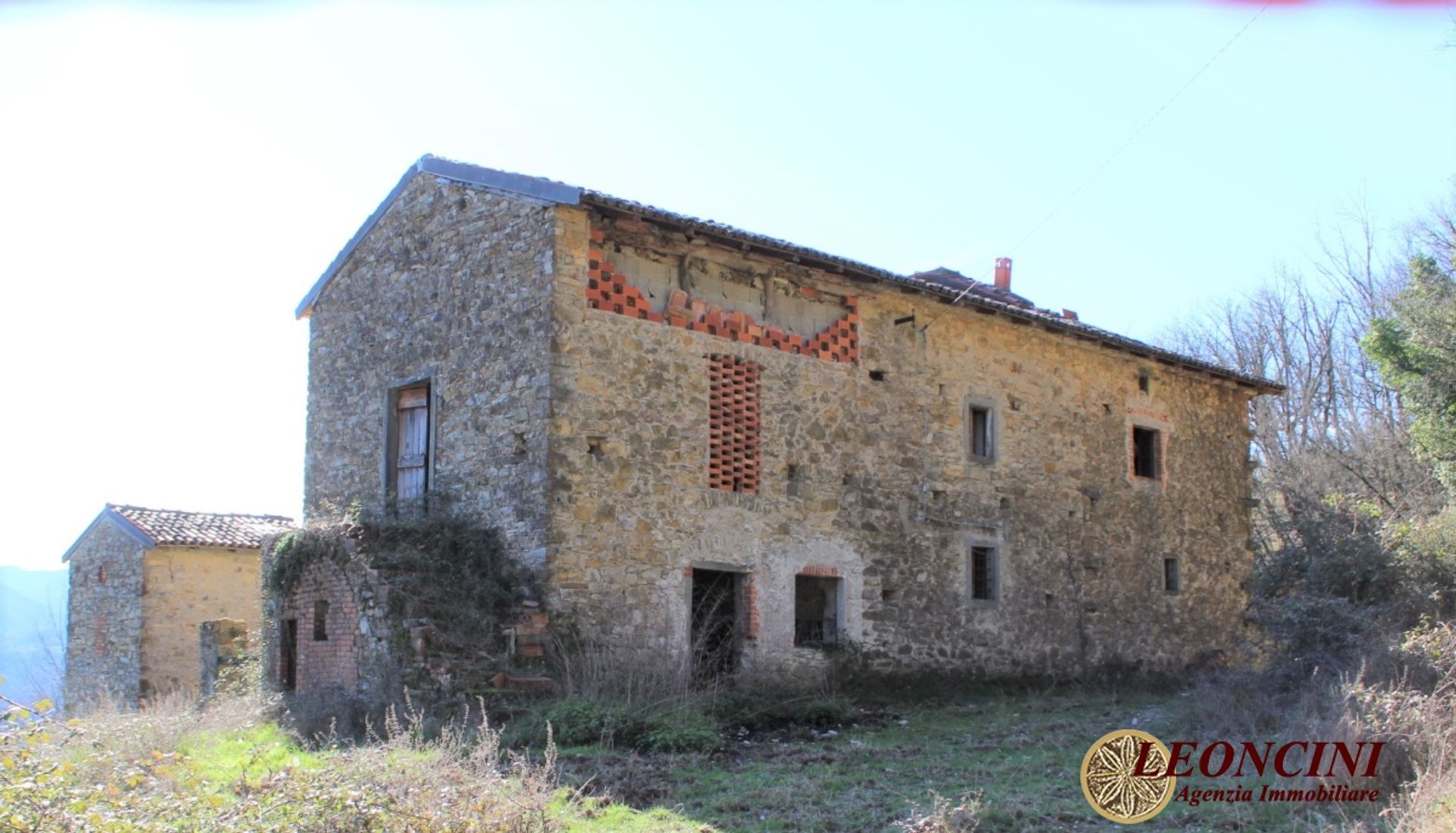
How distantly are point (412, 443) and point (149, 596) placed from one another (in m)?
9.82

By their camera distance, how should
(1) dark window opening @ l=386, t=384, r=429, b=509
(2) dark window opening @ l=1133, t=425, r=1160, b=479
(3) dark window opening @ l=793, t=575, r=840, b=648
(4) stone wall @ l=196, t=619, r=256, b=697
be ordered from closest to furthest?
1. (1) dark window opening @ l=386, t=384, r=429, b=509
2. (3) dark window opening @ l=793, t=575, r=840, b=648
3. (4) stone wall @ l=196, t=619, r=256, b=697
4. (2) dark window opening @ l=1133, t=425, r=1160, b=479

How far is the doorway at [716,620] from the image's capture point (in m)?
13.8

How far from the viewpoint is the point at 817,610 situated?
15.1m

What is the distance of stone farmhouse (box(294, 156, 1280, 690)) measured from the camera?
13.2 metres

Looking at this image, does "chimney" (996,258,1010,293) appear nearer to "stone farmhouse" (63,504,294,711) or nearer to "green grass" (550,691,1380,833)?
"green grass" (550,691,1380,833)

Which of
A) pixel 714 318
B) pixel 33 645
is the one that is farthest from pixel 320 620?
pixel 33 645

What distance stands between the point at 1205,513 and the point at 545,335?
1206 centimetres

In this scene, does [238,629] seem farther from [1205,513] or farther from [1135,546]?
[1205,513]

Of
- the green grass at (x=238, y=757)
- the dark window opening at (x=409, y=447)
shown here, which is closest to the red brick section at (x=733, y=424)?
the dark window opening at (x=409, y=447)

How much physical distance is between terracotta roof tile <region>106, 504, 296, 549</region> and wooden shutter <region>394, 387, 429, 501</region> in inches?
305

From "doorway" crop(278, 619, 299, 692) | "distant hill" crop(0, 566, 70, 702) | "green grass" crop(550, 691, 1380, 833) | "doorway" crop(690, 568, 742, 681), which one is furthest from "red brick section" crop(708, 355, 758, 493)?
"distant hill" crop(0, 566, 70, 702)

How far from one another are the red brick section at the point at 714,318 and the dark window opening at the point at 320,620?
4.27m

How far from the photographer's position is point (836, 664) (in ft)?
48.7

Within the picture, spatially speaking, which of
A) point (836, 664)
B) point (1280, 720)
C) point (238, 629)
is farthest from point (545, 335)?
point (1280, 720)
